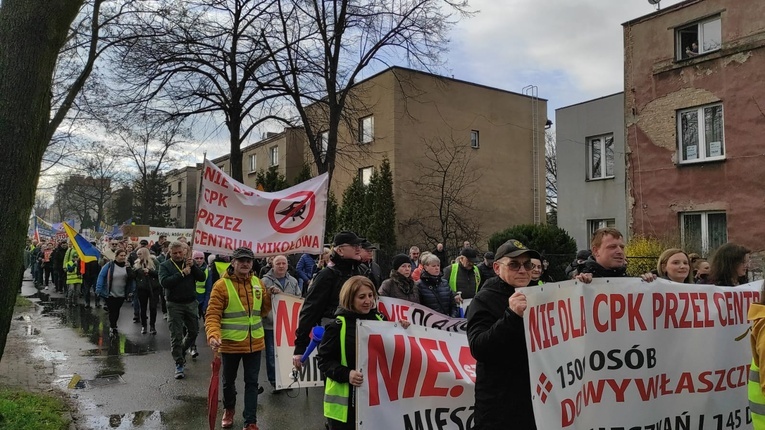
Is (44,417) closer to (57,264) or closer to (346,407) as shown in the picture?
(346,407)

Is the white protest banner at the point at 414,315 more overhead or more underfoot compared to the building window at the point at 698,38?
more underfoot

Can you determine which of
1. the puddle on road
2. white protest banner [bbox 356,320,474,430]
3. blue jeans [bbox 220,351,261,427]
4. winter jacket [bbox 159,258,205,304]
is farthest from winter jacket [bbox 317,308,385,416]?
winter jacket [bbox 159,258,205,304]

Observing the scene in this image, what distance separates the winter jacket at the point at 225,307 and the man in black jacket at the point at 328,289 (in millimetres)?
1082

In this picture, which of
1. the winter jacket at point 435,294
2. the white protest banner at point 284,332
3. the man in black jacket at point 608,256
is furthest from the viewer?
the winter jacket at point 435,294

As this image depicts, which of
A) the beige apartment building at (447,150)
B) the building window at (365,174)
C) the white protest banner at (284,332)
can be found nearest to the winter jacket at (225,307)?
the white protest banner at (284,332)

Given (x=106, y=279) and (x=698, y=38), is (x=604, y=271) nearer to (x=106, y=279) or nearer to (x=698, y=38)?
(x=106, y=279)

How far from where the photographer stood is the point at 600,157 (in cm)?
2334

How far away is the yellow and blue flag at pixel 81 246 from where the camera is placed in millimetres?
15656

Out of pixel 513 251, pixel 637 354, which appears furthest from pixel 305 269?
pixel 513 251

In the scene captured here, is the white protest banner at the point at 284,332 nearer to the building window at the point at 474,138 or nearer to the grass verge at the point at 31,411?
the grass verge at the point at 31,411

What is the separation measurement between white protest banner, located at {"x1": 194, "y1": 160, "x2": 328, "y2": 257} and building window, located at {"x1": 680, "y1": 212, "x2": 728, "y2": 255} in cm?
1210

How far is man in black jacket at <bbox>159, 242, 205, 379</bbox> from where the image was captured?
851 cm

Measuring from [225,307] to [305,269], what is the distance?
5608mm

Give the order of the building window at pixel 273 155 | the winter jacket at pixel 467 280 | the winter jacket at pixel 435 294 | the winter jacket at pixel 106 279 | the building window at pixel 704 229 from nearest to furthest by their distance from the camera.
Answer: the winter jacket at pixel 435 294
the winter jacket at pixel 467 280
the winter jacket at pixel 106 279
the building window at pixel 704 229
the building window at pixel 273 155
